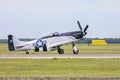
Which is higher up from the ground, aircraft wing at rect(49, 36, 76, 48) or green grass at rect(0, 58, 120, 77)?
aircraft wing at rect(49, 36, 76, 48)

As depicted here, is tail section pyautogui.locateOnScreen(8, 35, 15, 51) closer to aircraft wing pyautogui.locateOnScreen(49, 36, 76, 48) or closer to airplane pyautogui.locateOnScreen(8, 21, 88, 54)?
airplane pyautogui.locateOnScreen(8, 21, 88, 54)

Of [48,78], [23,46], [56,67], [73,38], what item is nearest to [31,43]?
[23,46]

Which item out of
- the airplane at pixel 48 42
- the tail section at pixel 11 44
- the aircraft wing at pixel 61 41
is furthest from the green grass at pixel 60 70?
the aircraft wing at pixel 61 41

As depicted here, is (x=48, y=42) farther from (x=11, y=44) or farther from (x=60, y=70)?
(x=60, y=70)

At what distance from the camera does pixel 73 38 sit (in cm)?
6912

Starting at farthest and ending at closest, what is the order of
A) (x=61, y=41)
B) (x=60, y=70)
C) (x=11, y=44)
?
(x=61, y=41) < (x=11, y=44) < (x=60, y=70)

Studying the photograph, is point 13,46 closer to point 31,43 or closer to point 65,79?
point 31,43

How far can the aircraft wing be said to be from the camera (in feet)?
221

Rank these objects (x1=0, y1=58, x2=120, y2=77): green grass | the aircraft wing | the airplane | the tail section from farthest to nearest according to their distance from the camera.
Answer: the aircraft wing < the tail section < the airplane < (x1=0, y1=58, x2=120, y2=77): green grass

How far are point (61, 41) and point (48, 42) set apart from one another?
226 centimetres

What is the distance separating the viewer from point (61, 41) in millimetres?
68250

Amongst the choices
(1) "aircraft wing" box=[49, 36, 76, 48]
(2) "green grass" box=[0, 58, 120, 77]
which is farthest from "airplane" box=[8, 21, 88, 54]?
(2) "green grass" box=[0, 58, 120, 77]

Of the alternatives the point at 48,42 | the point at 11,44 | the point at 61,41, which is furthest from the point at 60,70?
the point at 61,41

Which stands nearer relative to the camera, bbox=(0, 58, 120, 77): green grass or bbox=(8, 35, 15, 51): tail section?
bbox=(0, 58, 120, 77): green grass
